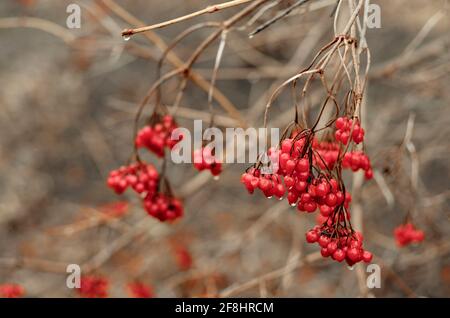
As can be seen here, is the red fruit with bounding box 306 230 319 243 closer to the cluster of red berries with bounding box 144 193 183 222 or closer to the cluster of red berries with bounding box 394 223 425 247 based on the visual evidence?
the cluster of red berries with bounding box 144 193 183 222

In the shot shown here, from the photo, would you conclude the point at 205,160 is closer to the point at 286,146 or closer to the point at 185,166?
the point at 286,146

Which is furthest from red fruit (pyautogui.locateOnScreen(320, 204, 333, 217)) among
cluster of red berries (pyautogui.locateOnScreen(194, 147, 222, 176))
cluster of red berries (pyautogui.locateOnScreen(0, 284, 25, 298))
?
cluster of red berries (pyautogui.locateOnScreen(0, 284, 25, 298))

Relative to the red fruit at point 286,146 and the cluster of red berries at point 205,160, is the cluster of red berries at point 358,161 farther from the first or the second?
the cluster of red berries at point 205,160

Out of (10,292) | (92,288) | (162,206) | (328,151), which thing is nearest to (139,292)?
(92,288)
